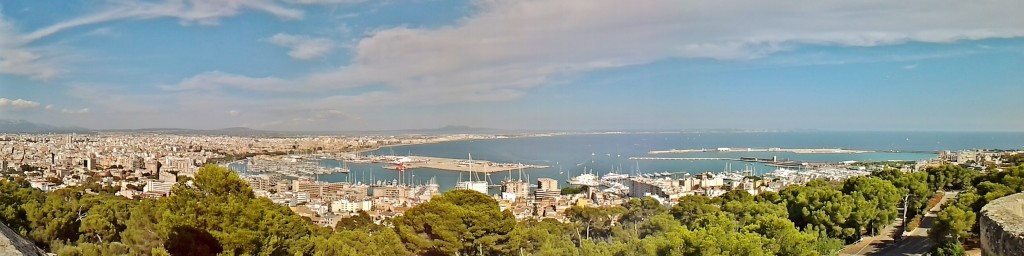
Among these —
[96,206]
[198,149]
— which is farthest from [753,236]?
[198,149]

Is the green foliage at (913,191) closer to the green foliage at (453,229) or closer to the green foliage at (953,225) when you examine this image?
the green foliage at (953,225)

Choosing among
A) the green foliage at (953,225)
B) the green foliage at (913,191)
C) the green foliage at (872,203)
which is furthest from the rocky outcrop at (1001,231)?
the green foliage at (913,191)

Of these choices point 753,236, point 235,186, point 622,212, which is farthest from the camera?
point 622,212

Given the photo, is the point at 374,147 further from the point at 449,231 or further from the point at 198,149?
the point at 449,231

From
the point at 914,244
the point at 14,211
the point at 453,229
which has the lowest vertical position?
the point at 914,244

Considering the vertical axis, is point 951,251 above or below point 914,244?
above

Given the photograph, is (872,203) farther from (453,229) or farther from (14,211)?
(14,211)

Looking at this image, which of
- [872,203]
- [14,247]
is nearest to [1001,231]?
[872,203]

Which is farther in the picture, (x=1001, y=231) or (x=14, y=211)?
(x=14, y=211)
